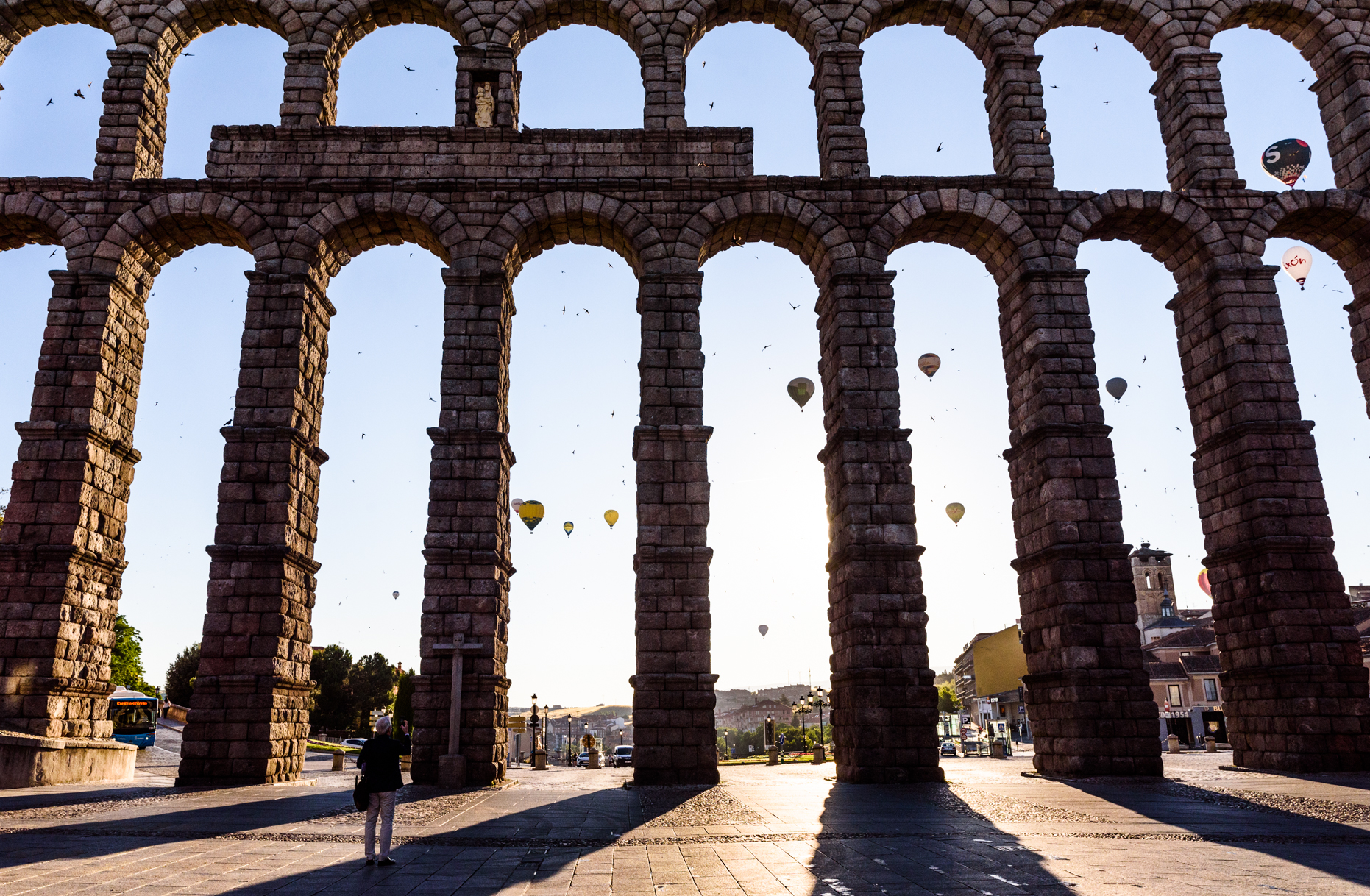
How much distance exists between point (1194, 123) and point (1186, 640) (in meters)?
51.7

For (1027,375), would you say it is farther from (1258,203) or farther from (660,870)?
(660,870)

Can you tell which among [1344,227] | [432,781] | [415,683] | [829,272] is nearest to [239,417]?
[415,683]

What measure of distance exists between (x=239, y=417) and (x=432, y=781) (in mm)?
7929

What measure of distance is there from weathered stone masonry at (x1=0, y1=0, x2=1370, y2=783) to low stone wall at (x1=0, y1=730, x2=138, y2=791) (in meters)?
0.55

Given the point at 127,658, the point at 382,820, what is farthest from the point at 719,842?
the point at 127,658

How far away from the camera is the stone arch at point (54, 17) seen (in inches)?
821

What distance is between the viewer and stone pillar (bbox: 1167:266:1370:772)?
16797 mm

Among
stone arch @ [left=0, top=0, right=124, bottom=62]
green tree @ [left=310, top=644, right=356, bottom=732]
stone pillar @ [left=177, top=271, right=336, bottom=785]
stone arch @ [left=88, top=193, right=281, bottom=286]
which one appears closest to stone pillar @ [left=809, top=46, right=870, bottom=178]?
stone pillar @ [left=177, top=271, right=336, bottom=785]

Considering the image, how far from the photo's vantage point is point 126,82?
66.5ft

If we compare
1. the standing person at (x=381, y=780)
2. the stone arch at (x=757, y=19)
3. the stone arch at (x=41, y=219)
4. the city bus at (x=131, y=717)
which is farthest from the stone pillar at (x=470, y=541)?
the city bus at (x=131, y=717)

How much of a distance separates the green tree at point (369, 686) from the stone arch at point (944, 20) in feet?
220

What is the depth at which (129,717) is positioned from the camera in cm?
3709

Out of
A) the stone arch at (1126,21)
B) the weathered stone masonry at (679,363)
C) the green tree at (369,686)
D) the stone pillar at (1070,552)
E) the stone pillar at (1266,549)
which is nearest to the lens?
the stone pillar at (1070,552)

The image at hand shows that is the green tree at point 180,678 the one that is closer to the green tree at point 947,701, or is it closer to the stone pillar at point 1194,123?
the stone pillar at point 1194,123
